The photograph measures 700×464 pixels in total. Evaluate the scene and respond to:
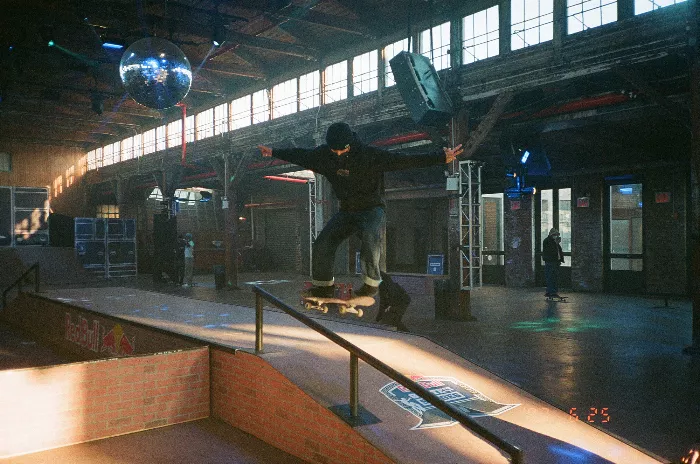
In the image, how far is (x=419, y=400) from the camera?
14.6 feet

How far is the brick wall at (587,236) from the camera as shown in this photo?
49.6 ft

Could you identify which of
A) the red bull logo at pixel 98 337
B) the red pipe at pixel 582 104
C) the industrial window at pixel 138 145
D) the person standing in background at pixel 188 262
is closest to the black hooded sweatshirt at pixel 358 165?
the red bull logo at pixel 98 337

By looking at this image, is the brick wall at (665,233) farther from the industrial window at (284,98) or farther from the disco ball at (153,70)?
the disco ball at (153,70)

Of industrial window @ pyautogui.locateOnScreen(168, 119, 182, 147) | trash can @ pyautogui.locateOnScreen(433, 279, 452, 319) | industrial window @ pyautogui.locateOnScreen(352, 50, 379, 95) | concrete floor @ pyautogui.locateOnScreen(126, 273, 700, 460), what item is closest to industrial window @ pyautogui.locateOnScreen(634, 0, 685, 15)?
concrete floor @ pyautogui.locateOnScreen(126, 273, 700, 460)

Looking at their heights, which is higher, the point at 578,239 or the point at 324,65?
the point at 324,65

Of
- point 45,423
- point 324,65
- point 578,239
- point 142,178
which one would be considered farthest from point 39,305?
point 142,178

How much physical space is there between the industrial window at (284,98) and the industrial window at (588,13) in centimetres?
955

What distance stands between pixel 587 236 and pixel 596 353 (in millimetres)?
8297

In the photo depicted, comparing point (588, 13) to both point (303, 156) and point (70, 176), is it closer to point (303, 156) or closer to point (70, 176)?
point (303, 156)

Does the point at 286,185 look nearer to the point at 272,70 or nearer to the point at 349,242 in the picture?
the point at 349,242

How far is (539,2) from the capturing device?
11.4m

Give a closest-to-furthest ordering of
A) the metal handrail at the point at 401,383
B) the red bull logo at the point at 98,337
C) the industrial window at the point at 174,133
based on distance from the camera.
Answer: the metal handrail at the point at 401,383
the red bull logo at the point at 98,337
the industrial window at the point at 174,133

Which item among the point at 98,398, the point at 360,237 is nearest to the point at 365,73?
the point at 360,237

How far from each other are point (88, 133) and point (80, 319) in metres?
22.6
